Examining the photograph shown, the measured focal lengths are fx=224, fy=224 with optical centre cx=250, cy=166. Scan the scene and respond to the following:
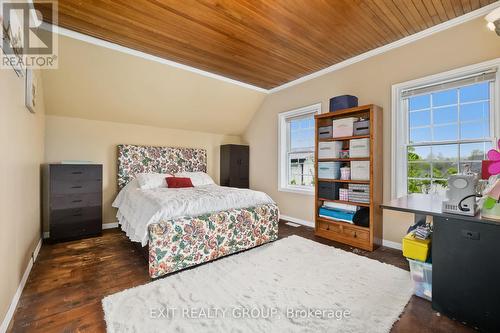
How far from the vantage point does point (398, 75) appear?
2.85 m

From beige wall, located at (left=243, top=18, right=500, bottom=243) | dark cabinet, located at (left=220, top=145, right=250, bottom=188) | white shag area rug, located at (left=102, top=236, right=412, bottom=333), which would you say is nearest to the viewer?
white shag area rug, located at (left=102, top=236, right=412, bottom=333)

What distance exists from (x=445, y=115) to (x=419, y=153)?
0.49 m

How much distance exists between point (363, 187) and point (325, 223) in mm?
790

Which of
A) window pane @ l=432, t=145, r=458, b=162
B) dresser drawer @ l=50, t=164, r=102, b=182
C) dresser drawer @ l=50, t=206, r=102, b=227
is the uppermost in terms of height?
window pane @ l=432, t=145, r=458, b=162

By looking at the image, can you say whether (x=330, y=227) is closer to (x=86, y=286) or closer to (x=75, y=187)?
(x=86, y=286)

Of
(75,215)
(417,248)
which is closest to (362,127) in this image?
(417,248)

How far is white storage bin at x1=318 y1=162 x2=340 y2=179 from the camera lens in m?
3.27

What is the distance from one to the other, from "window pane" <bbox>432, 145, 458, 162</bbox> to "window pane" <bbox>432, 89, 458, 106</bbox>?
502 millimetres

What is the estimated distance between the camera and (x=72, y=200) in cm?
317

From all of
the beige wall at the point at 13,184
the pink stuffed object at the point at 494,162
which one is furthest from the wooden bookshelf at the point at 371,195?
the beige wall at the point at 13,184

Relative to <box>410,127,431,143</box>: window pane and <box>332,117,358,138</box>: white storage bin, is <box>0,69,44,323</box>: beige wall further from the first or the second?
<box>410,127,431,143</box>: window pane

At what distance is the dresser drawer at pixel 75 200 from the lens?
305cm

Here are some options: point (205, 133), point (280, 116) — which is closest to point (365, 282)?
point (280, 116)

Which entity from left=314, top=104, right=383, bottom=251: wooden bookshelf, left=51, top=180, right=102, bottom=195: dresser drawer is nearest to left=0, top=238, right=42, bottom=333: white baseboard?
left=51, top=180, right=102, bottom=195: dresser drawer
